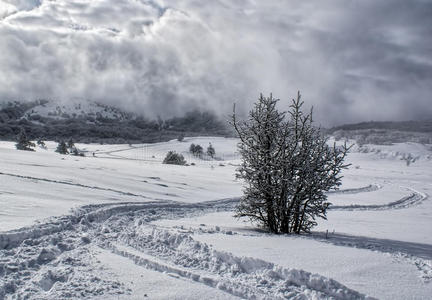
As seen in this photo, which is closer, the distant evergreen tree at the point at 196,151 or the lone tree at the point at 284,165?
the lone tree at the point at 284,165

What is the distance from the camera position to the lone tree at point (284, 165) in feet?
41.5

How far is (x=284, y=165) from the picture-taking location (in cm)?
1252

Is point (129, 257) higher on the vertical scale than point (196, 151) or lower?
lower

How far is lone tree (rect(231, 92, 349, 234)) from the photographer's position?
1265 cm

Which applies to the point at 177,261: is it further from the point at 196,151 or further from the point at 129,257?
the point at 196,151

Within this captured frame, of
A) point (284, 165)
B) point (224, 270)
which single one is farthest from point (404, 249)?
point (224, 270)

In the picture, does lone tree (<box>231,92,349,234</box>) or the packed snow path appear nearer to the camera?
the packed snow path

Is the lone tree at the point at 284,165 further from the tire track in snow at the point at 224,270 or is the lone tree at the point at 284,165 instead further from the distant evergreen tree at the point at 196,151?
the distant evergreen tree at the point at 196,151

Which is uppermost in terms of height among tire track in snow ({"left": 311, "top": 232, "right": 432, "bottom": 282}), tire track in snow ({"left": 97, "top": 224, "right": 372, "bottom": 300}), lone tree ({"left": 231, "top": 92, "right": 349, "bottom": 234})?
lone tree ({"left": 231, "top": 92, "right": 349, "bottom": 234})

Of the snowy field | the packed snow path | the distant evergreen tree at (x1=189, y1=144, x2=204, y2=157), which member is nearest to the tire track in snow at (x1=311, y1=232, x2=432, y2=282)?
the snowy field

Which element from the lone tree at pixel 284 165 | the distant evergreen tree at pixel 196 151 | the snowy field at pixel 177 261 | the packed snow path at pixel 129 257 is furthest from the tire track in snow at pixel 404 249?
the distant evergreen tree at pixel 196 151

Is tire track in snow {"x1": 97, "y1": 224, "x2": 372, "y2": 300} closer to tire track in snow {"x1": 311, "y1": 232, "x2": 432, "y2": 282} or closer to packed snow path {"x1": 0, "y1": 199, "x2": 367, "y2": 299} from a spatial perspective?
packed snow path {"x1": 0, "y1": 199, "x2": 367, "y2": 299}

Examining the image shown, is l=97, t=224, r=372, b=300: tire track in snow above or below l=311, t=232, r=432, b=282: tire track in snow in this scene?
above

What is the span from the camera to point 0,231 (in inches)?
344
